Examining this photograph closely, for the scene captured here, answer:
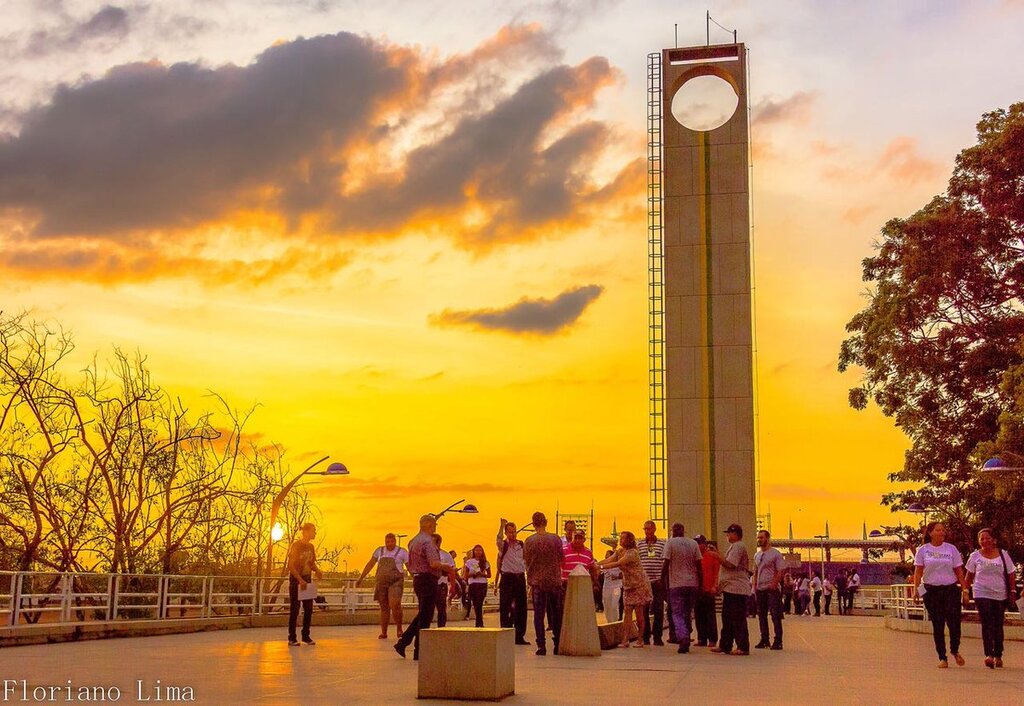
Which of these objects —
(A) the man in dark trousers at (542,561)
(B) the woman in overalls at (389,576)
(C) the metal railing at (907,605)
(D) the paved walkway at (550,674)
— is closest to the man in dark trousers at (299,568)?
(D) the paved walkway at (550,674)

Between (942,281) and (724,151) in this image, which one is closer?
(942,281)

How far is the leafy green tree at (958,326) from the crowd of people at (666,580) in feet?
50.6

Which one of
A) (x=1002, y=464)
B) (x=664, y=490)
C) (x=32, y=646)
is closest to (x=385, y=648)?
(x=32, y=646)

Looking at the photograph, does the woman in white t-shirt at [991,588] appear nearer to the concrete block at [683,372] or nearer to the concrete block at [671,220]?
the concrete block at [683,372]

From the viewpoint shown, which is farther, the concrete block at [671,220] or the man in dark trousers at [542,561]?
the concrete block at [671,220]

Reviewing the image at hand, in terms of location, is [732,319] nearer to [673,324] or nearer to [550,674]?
[673,324]

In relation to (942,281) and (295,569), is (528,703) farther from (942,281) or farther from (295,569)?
(942,281)

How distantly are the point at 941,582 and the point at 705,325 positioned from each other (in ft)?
127

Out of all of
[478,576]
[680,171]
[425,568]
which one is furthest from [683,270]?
[425,568]

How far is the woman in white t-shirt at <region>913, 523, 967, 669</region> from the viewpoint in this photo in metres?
15.2

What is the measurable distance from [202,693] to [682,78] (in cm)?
5104

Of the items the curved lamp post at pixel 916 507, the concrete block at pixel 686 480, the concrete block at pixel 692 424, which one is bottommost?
the curved lamp post at pixel 916 507

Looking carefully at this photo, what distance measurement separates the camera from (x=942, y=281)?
34.2 m

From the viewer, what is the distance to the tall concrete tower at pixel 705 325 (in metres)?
52.3
